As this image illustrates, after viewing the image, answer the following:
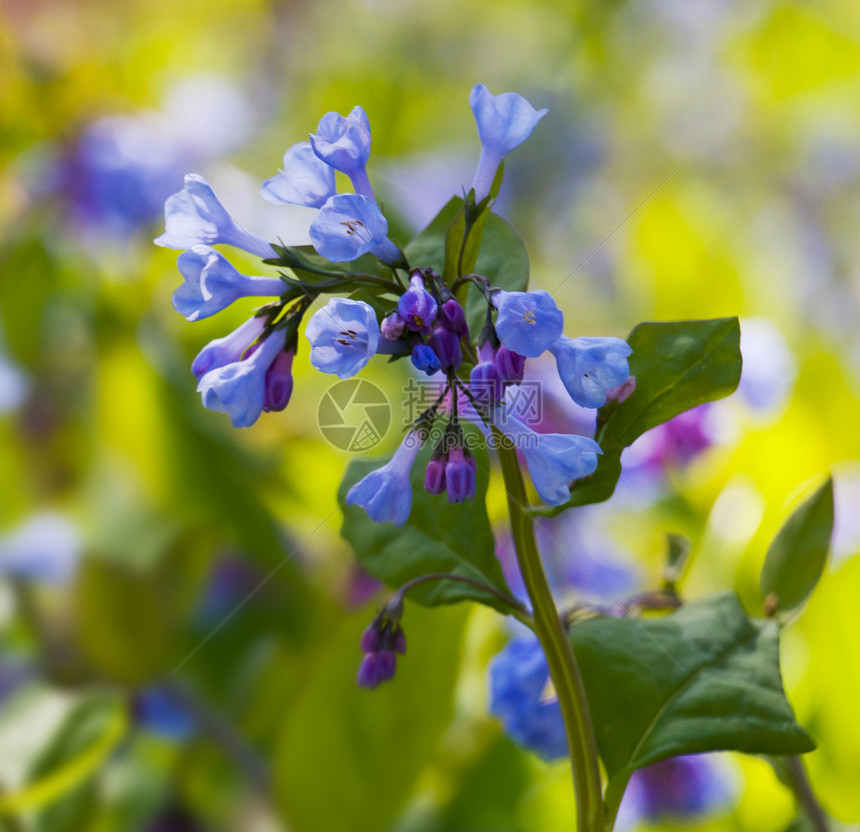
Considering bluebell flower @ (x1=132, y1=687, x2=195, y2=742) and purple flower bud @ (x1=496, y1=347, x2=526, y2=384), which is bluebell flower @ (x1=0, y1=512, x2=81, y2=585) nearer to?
bluebell flower @ (x1=132, y1=687, x2=195, y2=742)

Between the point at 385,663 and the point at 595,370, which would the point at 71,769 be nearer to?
the point at 385,663

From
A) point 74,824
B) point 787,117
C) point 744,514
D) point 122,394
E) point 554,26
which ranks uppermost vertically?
point 554,26

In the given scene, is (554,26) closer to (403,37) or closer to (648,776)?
(403,37)

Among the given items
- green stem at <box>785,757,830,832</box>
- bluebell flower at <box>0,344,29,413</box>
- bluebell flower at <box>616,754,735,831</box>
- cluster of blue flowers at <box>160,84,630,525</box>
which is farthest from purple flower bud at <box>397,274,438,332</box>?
bluebell flower at <box>0,344,29,413</box>

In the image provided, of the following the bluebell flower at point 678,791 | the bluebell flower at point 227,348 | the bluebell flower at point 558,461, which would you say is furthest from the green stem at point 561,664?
the bluebell flower at point 678,791

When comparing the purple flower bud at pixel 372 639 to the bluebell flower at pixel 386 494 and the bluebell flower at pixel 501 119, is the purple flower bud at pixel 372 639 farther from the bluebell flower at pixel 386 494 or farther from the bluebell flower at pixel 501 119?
the bluebell flower at pixel 501 119

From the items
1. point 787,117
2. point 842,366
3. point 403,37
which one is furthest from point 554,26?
point 842,366

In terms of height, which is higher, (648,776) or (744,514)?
(744,514)
